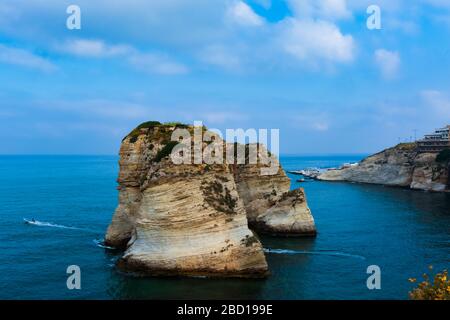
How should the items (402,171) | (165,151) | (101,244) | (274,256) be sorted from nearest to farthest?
1. (165,151)
2. (274,256)
3. (101,244)
4. (402,171)

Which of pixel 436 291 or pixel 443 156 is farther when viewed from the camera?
pixel 443 156

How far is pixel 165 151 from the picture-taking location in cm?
4347

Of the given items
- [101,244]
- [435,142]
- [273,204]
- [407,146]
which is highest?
[435,142]

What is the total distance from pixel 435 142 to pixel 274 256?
344 feet

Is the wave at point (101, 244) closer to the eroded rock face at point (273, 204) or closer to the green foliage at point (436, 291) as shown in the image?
the eroded rock face at point (273, 204)

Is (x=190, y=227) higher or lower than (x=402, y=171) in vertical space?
lower

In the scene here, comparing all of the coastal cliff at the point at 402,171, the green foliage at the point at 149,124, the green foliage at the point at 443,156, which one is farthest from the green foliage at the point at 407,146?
the green foliage at the point at 149,124

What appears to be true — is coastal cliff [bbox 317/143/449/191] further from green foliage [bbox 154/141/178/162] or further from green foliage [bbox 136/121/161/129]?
green foliage [bbox 154/141/178/162]

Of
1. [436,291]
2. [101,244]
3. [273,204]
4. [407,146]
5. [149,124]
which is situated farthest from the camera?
[407,146]

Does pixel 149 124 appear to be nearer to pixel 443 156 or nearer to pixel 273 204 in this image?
pixel 273 204

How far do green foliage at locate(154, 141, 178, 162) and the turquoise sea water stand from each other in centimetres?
1160

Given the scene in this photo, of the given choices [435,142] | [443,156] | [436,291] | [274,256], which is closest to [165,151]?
[274,256]
